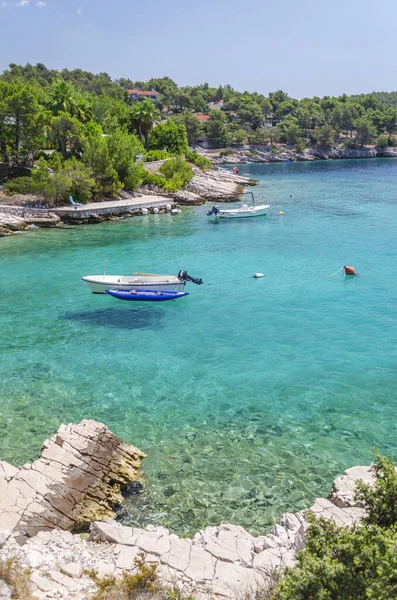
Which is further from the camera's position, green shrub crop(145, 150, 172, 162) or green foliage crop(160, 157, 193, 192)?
green shrub crop(145, 150, 172, 162)

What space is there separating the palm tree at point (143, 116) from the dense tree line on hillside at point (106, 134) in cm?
19

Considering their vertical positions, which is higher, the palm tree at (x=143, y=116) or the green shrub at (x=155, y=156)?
the palm tree at (x=143, y=116)

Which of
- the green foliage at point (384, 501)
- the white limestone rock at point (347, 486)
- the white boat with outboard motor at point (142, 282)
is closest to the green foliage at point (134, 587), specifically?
the green foliage at point (384, 501)

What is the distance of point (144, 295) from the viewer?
2817cm

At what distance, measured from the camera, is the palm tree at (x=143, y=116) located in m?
90.0

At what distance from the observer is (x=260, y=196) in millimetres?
74688

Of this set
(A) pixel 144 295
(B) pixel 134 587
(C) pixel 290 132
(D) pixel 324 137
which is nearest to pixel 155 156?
(A) pixel 144 295

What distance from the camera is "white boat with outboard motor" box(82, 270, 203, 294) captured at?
28119 mm

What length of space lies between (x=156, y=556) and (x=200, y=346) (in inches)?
539

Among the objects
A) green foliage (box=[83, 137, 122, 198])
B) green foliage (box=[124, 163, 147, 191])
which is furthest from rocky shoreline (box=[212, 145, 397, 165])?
green foliage (box=[83, 137, 122, 198])

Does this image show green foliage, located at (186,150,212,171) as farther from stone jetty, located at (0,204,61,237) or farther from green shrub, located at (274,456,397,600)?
green shrub, located at (274,456,397,600)

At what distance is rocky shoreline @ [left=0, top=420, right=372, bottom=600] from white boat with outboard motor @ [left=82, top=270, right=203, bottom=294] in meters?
14.0

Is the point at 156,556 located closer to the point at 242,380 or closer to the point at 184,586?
the point at 184,586

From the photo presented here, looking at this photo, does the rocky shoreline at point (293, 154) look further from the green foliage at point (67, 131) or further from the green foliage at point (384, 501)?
the green foliage at point (384, 501)
